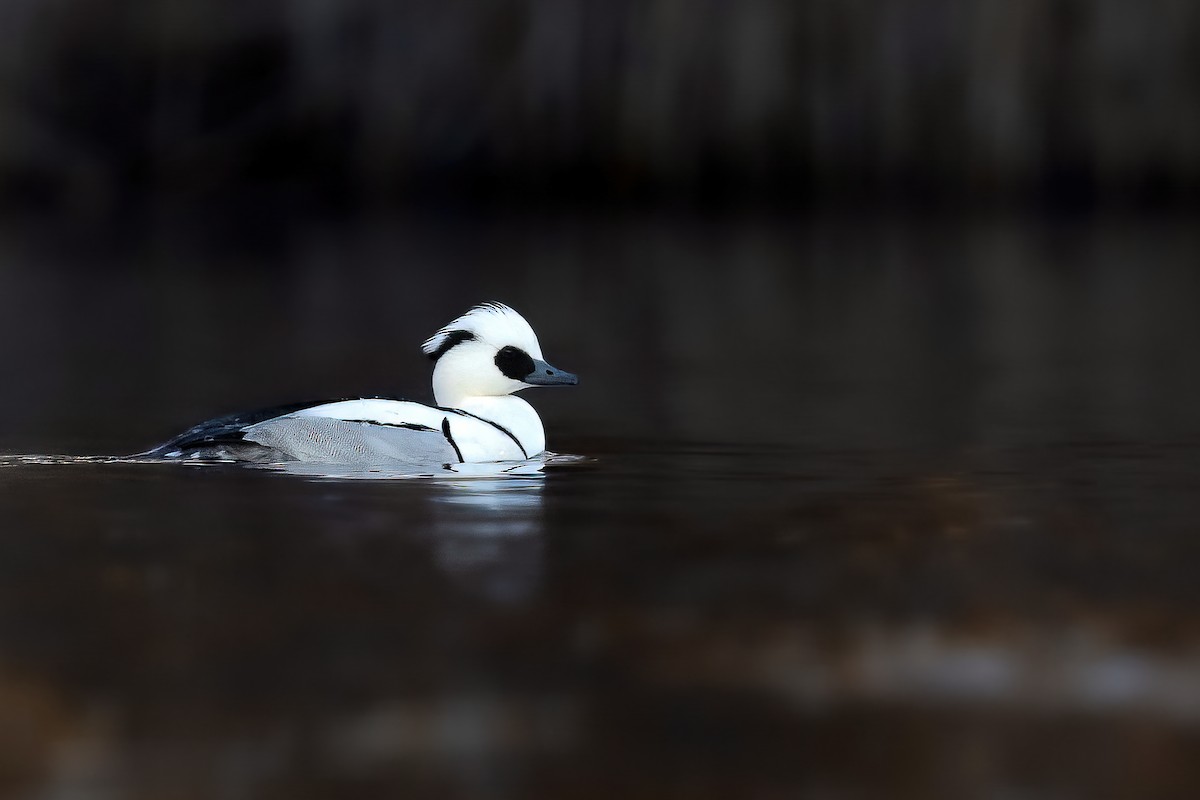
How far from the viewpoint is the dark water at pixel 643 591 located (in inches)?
186

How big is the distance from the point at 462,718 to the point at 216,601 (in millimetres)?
1389

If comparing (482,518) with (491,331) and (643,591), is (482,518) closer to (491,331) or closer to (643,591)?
(643,591)

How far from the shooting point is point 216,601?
6129 mm

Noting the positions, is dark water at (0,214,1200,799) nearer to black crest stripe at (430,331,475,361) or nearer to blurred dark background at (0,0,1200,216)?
black crest stripe at (430,331,475,361)

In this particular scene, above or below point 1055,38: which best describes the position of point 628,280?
below

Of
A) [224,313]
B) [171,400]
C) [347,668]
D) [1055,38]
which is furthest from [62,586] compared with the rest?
[1055,38]

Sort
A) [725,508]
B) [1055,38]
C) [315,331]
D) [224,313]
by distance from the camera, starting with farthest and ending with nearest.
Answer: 1. [1055,38]
2. [224,313]
3. [315,331]
4. [725,508]

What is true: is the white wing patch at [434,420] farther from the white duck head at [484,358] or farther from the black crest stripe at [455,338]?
the black crest stripe at [455,338]

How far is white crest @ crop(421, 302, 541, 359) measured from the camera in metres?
9.25

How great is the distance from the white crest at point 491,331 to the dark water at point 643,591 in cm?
61

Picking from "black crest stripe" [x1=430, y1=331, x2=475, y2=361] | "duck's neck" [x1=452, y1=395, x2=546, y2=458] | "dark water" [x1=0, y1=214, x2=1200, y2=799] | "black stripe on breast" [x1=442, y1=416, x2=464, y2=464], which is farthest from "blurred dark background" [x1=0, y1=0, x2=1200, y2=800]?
"black crest stripe" [x1=430, y1=331, x2=475, y2=361]

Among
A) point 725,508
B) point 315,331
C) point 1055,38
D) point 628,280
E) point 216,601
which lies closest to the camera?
point 216,601

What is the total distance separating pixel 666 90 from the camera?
1070 inches

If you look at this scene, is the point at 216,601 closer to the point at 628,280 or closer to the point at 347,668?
the point at 347,668
